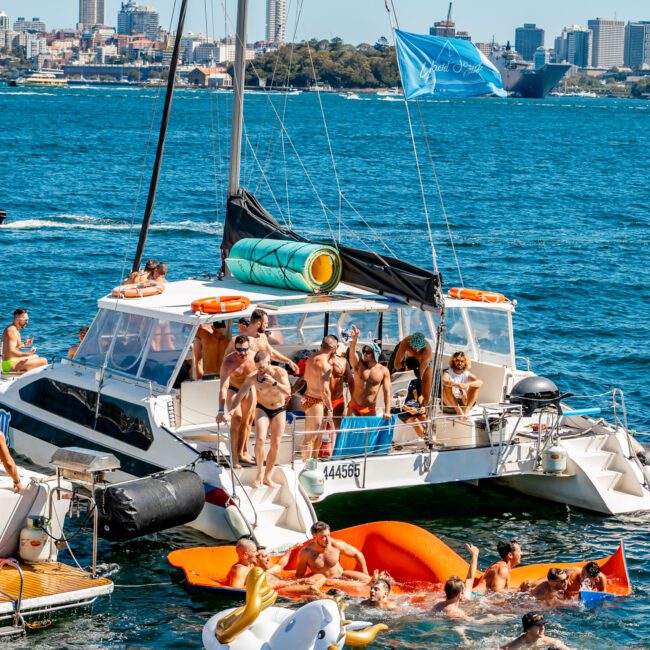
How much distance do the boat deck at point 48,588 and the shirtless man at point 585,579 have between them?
4.79 meters

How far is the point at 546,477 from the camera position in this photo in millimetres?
16922

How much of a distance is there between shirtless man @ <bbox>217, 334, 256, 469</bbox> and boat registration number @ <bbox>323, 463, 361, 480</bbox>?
0.92 m

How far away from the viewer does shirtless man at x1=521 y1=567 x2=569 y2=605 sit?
1353 cm

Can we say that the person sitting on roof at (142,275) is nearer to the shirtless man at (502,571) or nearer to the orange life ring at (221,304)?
the orange life ring at (221,304)

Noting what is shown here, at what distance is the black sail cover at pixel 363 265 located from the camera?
52.7 ft

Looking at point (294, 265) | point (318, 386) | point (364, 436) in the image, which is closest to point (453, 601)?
point (364, 436)

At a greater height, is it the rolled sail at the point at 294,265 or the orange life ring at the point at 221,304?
the rolled sail at the point at 294,265

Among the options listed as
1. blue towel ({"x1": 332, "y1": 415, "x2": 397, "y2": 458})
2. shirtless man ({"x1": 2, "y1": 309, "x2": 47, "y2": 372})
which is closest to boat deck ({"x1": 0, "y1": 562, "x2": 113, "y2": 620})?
blue towel ({"x1": 332, "y1": 415, "x2": 397, "y2": 458})

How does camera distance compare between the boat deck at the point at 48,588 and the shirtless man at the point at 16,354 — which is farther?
the shirtless man at the point at 16,354

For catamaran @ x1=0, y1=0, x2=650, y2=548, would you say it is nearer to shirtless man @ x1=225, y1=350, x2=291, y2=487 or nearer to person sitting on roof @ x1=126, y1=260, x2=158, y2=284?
shirtless man @ x1=225, y1=350, x2=291, y2=487

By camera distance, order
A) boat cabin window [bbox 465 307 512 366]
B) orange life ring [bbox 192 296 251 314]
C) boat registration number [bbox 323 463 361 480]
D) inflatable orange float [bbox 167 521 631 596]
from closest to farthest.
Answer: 1. inflatable orange float [bbox 167 521 631 596]
2. boat registration number [bbox 323 463 361 480]
3. orange life ring [bbox 192 296 251 314]
4. boat cabin window [bbox 465 307 512 366]

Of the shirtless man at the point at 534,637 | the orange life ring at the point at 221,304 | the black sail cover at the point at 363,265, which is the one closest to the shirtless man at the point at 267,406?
the orange life ring at the point at 221,304

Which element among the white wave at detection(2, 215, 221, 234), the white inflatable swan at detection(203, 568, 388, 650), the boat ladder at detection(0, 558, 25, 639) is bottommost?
the boat ladder at detection(0, 558, 25, 639)

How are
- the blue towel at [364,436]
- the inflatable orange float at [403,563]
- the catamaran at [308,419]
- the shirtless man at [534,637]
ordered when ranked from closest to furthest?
the shirtless man at [534,637], the inflatable orange float at [403,563], the catamaran at [308,419], the blue towel at [364,436]
